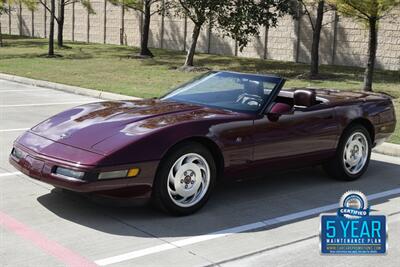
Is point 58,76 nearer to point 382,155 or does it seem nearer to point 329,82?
point 329,82

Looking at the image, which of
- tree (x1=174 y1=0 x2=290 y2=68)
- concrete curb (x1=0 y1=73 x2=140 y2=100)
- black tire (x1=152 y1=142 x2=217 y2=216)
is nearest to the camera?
black tire (x1=152 y1=142 x2=217 y2=216)

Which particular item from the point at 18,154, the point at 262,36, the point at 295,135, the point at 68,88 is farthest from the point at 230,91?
the point at 262,36

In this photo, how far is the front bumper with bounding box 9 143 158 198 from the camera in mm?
4746

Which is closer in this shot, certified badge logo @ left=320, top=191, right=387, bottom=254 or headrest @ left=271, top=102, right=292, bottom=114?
certified badge logo @ left=320, top=191, right=387, bottom=254

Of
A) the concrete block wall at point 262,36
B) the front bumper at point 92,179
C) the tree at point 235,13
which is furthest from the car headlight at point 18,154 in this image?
the concrete block wall at point 262,36

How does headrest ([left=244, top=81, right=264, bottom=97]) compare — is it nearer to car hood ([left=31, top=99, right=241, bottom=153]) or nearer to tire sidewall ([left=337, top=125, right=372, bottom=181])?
car hood ([left=31, top=99, right=241, bottom=153])

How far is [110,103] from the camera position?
249 inches

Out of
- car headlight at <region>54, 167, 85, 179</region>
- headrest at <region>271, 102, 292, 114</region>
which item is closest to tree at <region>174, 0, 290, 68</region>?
headrest at <region>271, 102, 292, 114</region>

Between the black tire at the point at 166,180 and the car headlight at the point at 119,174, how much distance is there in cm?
24

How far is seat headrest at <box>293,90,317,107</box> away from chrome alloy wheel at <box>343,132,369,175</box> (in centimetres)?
72

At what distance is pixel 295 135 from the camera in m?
6.12

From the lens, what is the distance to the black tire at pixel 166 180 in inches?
199

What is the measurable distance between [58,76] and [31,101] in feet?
17.1

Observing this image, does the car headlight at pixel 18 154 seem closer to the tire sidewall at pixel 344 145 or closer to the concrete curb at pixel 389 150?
the tire sidewall at pixel 344 145
